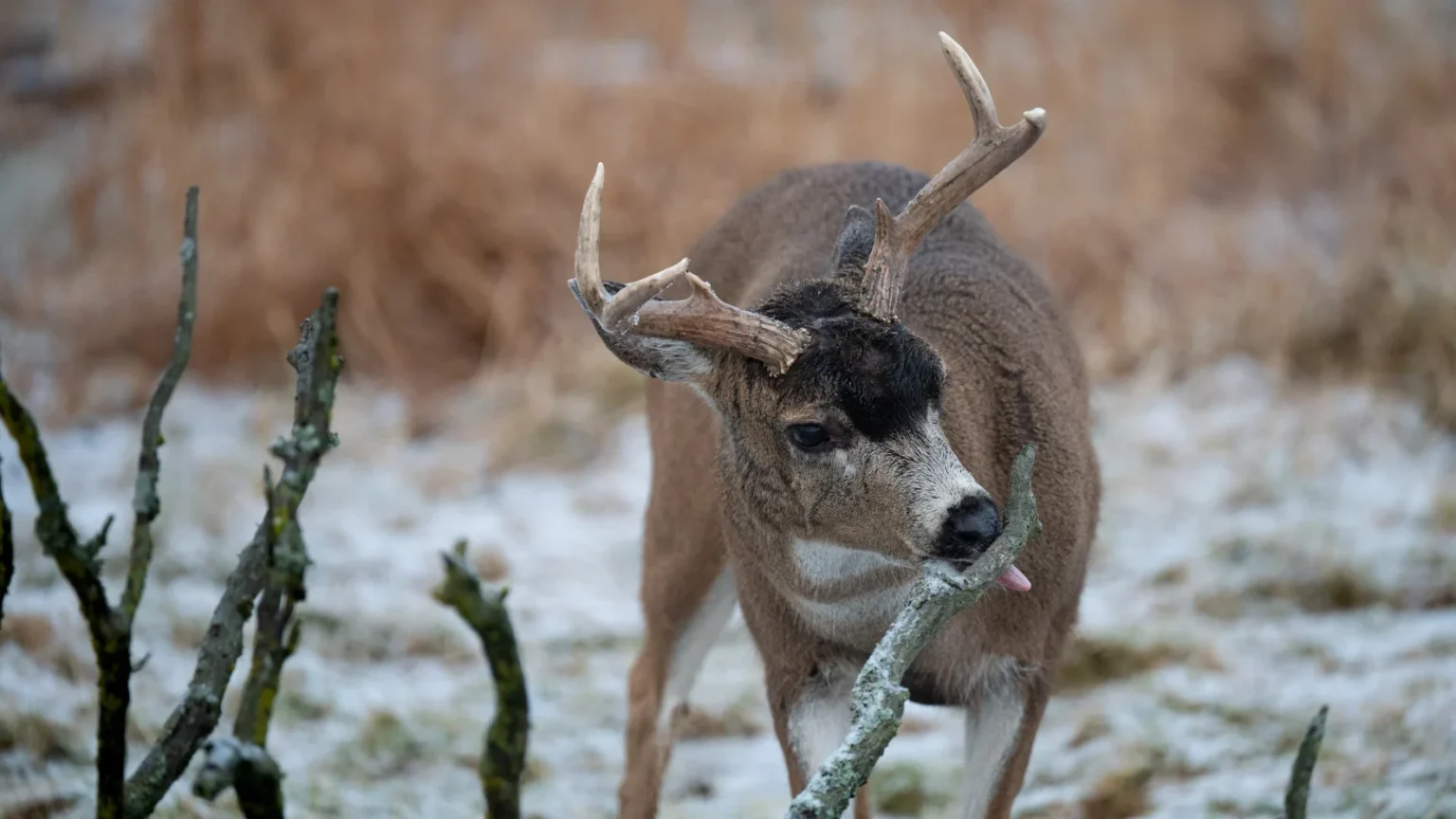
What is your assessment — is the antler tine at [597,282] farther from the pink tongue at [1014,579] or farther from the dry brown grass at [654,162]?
the dry brown grass at [654,162]

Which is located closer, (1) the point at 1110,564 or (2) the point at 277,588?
(2) the point at 277,588

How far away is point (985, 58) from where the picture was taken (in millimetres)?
10844

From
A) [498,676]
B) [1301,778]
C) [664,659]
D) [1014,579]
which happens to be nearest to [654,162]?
[664,659]

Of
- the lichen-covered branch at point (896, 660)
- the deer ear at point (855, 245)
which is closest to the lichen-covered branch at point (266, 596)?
the lichen-covered branch at point (896, 660)

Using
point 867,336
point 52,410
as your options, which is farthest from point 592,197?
point 52,410

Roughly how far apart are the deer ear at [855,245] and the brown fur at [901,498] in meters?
0.09

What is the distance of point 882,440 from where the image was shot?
11.1 ft

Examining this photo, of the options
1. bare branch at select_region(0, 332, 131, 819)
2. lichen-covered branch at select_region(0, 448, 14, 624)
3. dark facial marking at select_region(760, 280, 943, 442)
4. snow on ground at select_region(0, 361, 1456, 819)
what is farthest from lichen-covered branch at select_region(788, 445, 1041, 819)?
snow on ground at select_region(0, 361, 1456, 819)

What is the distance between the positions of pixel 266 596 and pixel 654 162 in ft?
25.7

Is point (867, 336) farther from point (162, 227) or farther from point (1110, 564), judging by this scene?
point (162, 227)

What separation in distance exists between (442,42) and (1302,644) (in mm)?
6716

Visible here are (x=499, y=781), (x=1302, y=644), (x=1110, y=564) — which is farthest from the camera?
(x=1110, y=564)

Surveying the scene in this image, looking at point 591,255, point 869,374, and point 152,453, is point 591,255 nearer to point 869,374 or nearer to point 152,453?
point 869,374

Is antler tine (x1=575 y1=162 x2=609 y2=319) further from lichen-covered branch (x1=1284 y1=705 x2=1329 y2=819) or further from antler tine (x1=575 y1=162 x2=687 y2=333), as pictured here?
lichen-covered branch (x1=1284 y1=705 x2=1329 y2=819)
